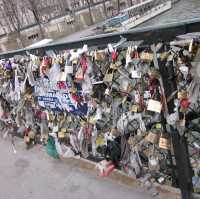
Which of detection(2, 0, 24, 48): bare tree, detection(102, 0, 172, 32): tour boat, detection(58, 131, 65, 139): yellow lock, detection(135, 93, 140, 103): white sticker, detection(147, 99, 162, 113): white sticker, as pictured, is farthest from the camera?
detection(2, 0, 24, 48): bare tree

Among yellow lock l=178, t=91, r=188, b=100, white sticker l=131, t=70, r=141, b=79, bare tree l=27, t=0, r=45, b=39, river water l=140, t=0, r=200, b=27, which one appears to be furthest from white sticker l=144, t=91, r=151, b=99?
bare tree l=27, t=0, r=45, b=39

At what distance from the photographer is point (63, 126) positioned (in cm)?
540

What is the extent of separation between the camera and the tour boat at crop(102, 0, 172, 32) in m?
34.6

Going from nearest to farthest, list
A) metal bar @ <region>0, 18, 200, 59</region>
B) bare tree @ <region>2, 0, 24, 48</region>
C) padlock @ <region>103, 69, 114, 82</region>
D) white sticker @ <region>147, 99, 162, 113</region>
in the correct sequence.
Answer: metal bar @ <region>0, 18, 200, 59</region> < white sticker @ <region>147, 99, 162, 113</region> < padlock @ <region>103, 69, 114, 82</region> < bare tree @ <region>2, 0, 24, 48</region>

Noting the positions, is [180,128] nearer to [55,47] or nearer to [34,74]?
[55,47]

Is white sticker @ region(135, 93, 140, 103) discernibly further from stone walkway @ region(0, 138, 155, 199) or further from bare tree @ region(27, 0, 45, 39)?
bare tree @ region(27, 0, 45, 39)

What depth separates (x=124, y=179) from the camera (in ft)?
15.0

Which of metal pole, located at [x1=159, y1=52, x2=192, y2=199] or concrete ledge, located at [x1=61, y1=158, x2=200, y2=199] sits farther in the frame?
concrete ledge, located at [x1=61, y1=158, x2=200, y2=199]

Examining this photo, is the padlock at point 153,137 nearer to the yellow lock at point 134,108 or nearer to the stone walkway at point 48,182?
the yellow lock at point 134,108

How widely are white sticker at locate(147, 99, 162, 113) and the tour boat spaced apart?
2767cm

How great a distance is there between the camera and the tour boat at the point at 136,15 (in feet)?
113

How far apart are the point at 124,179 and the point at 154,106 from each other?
4.46 feet

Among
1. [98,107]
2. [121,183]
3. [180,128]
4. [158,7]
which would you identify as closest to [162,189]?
[121,183]

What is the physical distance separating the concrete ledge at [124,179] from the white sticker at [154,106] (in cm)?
103
